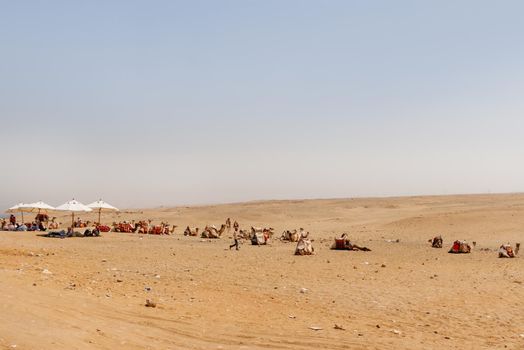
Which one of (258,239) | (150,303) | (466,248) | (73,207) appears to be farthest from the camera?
(73,207)

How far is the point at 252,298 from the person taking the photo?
45.9 feet

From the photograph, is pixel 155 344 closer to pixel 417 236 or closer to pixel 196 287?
pixel 196 287

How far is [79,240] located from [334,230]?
19669 mm

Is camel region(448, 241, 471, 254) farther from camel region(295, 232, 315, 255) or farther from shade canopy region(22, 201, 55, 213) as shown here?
shade canopy region(22, 201, 55, 213)

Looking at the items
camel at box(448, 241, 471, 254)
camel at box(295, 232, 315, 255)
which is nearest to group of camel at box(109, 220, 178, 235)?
camel at box(295, 232, 315, 255)

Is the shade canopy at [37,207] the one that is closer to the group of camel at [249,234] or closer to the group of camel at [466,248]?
the group of camel at [249,234]

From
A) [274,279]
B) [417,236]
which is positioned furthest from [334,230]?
[274,279]

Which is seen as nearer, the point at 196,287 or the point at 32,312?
the point at 32,312

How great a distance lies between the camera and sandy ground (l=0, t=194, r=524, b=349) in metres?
10.0

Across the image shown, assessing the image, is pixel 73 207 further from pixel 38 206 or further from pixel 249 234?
pixel 249 234

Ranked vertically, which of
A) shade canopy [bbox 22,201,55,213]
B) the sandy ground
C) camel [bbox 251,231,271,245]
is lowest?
the sandy ground

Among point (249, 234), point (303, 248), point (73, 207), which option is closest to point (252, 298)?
point (303, 248)

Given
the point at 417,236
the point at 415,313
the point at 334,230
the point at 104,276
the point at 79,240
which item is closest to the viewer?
the point at 415,313

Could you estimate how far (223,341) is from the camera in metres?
10.0
